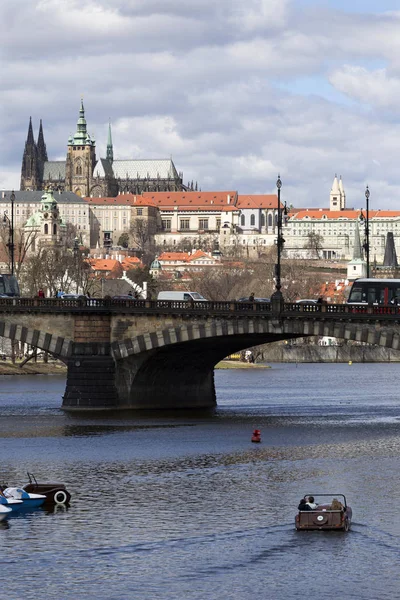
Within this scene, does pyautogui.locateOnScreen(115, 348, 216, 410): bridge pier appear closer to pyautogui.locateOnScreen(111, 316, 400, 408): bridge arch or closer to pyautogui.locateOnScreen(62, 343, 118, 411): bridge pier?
pyautogui.locateOnScreen(111, 316, 400, 408): bridge arch

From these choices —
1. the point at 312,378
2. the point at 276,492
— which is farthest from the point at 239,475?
the point at 312,378

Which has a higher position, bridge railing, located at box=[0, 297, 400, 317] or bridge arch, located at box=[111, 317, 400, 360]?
bridge railing, located at box=[0, 297, 400, 317]

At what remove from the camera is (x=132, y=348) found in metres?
76.9

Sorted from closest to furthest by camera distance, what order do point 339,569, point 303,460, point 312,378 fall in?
point 339,569
point 303,460
point 312,378

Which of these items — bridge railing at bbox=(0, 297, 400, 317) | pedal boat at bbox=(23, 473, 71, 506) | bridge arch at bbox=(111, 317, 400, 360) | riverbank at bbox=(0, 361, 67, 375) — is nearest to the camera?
pedal boat at bbox=(23, 473, 71, 506)

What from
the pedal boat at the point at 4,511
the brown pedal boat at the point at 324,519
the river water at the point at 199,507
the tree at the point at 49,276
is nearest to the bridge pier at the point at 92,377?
the river water at the point at 199,507

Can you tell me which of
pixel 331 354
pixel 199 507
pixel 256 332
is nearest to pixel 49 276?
pixel 331 354

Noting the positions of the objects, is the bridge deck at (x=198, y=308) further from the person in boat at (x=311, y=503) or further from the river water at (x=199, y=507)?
the person in boat at (x=311, y=503)

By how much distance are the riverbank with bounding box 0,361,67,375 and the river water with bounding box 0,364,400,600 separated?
4822cm

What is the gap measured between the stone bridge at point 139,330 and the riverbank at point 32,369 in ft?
165

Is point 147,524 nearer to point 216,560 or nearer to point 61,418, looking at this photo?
point 216,560

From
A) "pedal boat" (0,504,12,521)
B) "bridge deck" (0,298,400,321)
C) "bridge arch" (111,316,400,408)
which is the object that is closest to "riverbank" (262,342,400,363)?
"bridge arch" (111,316,400,408)

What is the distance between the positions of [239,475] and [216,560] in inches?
560

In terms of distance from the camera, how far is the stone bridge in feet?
242
